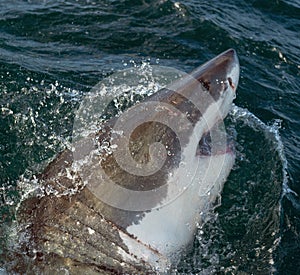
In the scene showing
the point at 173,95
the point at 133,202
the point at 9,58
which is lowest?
the point at 9,58

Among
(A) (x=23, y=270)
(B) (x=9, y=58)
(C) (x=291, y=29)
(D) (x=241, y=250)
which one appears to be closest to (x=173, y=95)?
(D) (x=241, y=250)

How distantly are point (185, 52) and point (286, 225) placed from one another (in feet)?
8.89

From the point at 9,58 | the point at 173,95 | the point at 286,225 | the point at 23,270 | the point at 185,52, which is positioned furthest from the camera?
the point at 185,52

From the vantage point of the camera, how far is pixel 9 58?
5680mm

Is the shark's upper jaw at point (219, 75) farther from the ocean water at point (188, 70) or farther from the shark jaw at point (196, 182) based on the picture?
the ocean water at point (188, 70)

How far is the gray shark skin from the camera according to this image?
9.35ft

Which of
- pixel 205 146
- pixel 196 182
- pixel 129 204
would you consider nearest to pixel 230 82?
pixel 205 146

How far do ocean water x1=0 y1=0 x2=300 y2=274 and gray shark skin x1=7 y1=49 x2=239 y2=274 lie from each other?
24 cm

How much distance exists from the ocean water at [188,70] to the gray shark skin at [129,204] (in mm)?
242

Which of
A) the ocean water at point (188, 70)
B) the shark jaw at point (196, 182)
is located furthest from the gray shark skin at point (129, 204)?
the ocean water at point (188, 70)

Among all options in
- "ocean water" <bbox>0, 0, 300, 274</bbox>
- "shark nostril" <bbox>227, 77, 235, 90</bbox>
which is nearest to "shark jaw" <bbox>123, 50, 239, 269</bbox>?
"shark nostril" <bbox>227, 77, 235, 90</bbox>

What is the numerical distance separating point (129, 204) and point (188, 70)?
3042mm

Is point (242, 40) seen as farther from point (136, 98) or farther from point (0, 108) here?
point (0, 108)

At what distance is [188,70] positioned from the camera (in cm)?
580
